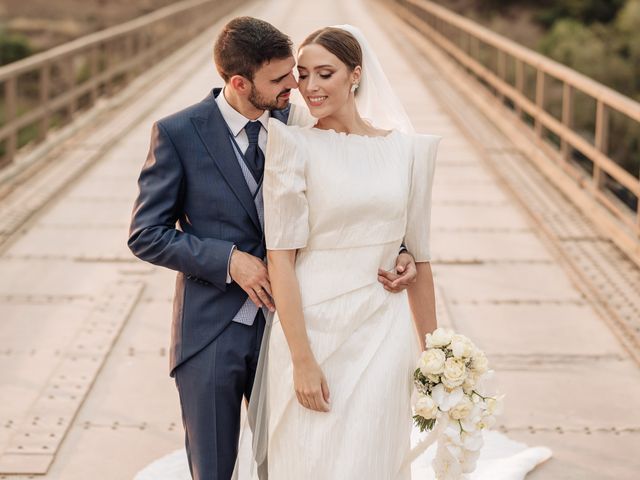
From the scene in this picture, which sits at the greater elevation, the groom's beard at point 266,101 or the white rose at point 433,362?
the groom's beard at point 266,101

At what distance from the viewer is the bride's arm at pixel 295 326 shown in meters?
2.80

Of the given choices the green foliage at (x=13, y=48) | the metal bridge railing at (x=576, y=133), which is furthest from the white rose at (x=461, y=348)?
the green foliage at (x=13, y=48)

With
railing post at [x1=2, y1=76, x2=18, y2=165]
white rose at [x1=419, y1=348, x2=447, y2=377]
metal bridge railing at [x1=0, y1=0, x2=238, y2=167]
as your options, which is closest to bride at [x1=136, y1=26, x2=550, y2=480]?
white rose at [x1=419, y1=348, x2=447, y2=377]

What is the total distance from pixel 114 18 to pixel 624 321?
195 ft

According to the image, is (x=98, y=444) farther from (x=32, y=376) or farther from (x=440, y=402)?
(x=440, y=402)

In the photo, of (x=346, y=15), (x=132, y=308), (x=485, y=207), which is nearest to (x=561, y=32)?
(x=346, y=15)

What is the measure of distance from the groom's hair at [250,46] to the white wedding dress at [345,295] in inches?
6.7

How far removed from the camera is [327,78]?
2.80 metres

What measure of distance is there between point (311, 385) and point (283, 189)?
51cm

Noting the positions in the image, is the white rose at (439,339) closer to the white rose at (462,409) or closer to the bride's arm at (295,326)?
the white rose at (462,409)

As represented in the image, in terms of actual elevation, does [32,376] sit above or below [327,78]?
below

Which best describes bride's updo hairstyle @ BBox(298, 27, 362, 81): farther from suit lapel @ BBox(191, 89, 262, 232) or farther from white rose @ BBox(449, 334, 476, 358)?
white rose @ BBox(449, 334, 476, 358)

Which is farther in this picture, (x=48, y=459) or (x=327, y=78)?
(x=48, y=459)

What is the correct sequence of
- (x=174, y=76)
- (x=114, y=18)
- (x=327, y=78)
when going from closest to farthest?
(x=327, y=78) < (x=174, y=76) < (x=114, y=18)
